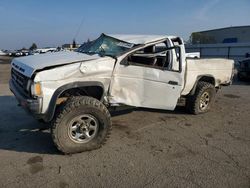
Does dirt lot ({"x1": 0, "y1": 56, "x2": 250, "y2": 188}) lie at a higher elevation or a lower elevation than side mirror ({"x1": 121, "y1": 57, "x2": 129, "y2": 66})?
lower

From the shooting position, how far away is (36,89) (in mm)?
4160

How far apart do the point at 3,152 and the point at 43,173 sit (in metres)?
1.11

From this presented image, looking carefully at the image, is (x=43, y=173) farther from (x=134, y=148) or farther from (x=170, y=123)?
(x=170, y=123)

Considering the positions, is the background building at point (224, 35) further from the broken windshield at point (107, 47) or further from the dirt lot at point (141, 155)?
the broken windshield at point (107, 47)

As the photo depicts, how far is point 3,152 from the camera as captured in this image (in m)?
4.52

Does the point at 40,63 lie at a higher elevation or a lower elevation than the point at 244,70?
higher

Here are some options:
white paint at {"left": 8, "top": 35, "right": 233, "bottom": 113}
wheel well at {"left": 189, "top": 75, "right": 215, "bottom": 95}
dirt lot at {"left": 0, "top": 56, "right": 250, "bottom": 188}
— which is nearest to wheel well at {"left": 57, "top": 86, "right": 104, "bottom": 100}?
white paint at {"left": 8, "top": 35, "right": 233, "bottom": 113}

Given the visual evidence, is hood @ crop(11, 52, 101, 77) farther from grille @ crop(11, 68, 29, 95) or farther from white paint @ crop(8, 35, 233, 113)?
grille @ crop(11, 68, 29, 95)

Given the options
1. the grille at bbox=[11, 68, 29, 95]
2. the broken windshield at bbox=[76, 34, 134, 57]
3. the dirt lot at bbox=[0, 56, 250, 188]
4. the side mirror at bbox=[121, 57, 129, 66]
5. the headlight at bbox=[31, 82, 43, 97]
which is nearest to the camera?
the dirt lot at bbox=[0, 56, 250, 188]

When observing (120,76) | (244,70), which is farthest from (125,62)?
(244,70)

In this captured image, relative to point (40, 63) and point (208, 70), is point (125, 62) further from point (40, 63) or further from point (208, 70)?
point (208, 70)

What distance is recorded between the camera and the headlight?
416cm

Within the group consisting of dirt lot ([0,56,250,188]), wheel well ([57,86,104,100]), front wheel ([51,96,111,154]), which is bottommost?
dirt lot ([0,56,250,188])

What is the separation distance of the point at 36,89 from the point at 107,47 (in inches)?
74.5
